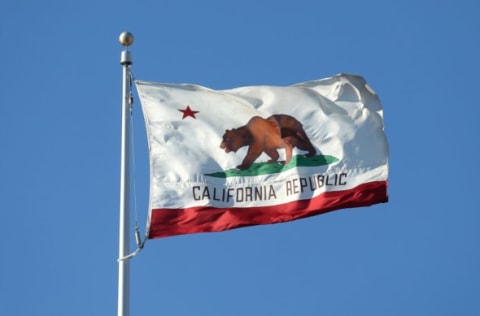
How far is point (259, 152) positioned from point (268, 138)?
44 cm

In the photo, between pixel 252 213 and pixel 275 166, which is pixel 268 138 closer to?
pixel 275 166

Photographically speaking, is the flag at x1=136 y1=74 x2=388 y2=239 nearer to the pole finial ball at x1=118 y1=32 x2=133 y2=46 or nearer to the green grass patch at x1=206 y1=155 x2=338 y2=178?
the green grass patch at x1=206 y1=155 x2=338 y2=178

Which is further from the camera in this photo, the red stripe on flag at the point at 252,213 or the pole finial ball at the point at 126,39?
the pole finial ball at the point at 126,39

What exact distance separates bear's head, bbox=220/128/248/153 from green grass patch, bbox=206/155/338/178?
1.48 ft

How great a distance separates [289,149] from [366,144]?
5.23ft

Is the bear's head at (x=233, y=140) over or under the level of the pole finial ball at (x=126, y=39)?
under

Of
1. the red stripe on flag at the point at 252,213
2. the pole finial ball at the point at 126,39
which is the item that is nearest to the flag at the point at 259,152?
the red stripe on flag at the point at 252,213

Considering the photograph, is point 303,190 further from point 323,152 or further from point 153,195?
point 153,195

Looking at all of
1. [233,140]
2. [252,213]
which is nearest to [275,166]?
[233,140]

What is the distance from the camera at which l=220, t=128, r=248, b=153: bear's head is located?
25.1m

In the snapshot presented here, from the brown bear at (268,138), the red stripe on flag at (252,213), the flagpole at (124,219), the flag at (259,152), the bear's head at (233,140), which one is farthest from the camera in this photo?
the brown bear at (268,138)

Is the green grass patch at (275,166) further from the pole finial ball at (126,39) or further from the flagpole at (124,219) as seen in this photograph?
the pole finial ball at (126,39)

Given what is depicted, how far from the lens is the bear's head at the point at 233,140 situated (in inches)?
990

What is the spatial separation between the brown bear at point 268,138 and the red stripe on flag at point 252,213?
973 mm
